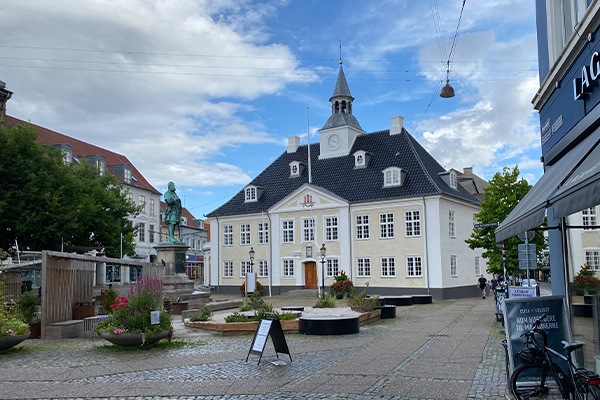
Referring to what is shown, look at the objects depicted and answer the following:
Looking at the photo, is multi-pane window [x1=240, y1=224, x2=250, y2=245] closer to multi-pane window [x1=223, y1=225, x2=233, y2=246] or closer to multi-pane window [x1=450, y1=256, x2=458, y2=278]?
multi-pane window [x1=223, y1=225, x2=233, y2=246]

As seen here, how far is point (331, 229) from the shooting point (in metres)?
41.8

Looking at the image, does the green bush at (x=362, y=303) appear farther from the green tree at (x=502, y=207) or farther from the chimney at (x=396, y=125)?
the chimney at (x=396, y=125)

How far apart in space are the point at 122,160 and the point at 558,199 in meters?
66.0

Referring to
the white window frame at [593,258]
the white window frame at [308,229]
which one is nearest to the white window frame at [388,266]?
the white window frame at [308,229]

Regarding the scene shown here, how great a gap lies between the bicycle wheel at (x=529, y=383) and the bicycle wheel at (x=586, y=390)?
108cm

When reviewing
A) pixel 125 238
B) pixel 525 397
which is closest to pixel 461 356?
pixel 525 397

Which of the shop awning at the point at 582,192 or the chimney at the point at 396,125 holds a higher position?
the chimney at the point at 396,125

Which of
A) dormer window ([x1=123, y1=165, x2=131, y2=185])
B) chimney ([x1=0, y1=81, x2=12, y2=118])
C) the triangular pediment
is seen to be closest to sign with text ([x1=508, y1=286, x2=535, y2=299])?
the triangular pediment

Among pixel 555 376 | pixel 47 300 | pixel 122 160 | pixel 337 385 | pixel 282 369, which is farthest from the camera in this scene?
pixel 122 160

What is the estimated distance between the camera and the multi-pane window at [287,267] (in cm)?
4372

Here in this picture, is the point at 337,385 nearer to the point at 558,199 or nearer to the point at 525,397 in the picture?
the point at 525,397

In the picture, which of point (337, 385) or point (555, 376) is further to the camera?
point (337, 385)

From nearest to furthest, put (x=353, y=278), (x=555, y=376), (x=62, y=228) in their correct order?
(x=555, y=376)
(x=62, y=228)
(x=353, y=278)

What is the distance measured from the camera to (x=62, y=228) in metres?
30.2
